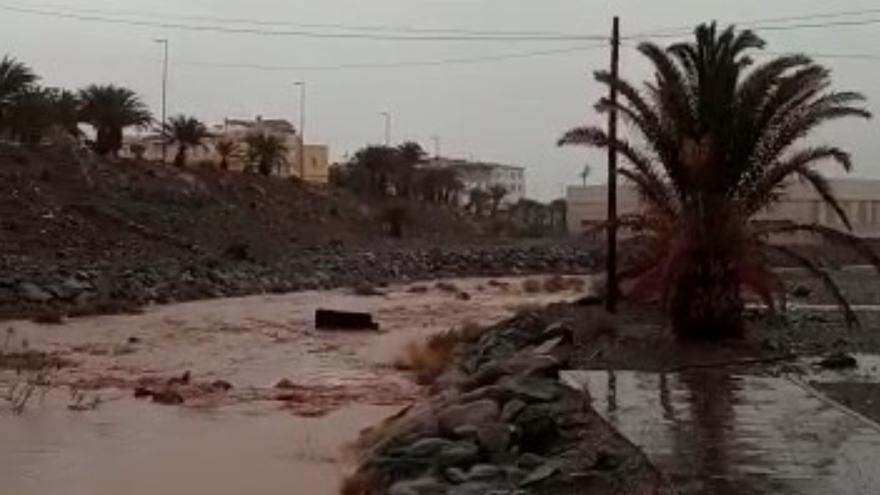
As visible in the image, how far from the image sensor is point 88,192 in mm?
52562

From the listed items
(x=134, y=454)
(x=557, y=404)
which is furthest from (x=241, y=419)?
(x=557, y=404)

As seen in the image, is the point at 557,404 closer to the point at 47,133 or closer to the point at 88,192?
the point at 88,192

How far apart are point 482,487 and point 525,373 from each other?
4786mm

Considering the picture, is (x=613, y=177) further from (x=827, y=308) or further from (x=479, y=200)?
(x=479, y=200)

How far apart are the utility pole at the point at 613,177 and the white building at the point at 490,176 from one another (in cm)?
8357

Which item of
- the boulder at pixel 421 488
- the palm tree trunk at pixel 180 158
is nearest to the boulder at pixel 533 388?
A: the boulder at pixel 421 488

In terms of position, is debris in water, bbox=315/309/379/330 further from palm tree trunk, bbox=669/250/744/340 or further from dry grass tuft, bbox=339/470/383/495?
dry grass tuft, bbox=339/470/383/495

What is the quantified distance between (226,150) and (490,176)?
311 feet

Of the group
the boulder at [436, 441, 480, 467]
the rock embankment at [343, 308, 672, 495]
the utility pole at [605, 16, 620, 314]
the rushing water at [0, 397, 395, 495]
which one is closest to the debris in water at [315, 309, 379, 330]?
the utility pole at [605, 16, 620, 314]

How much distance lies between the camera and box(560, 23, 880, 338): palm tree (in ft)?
62.5

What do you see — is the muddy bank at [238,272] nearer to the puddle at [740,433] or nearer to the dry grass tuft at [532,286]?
the dry grass tuft at [532,286]

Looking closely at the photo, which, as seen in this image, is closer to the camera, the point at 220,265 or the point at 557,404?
the point at 557,404

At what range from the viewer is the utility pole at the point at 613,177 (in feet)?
69.8

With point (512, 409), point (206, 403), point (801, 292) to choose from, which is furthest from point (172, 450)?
point (801, 292)
